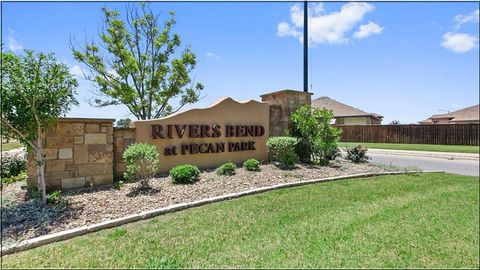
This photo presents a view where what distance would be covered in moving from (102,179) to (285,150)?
16.2 feet

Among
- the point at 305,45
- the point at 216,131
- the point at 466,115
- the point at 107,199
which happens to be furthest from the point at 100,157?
the point at 466,115

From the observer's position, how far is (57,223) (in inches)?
157

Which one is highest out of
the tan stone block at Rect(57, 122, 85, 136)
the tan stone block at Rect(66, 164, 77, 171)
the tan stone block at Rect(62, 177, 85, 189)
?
the tan stone block at Rect(57, 122, 85, 136)

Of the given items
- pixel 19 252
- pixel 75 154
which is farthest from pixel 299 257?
pixel 75 154

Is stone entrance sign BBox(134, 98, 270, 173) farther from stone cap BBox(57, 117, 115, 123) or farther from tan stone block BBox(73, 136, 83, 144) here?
tan stone block BBox(73, 136, 83, 144)

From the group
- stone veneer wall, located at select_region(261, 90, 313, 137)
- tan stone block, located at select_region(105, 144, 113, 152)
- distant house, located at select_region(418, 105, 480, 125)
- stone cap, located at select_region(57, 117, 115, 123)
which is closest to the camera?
stone cap, located at select_region(57, 117, 115, 123)

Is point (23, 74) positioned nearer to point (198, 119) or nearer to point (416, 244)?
point (198, 119)

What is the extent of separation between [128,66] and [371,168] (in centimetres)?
1016

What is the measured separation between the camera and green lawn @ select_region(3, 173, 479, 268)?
117 inches

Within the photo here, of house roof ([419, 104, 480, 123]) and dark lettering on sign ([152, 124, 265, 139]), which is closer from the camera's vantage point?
dark lettering on sign ([152, 124, 265, 139])

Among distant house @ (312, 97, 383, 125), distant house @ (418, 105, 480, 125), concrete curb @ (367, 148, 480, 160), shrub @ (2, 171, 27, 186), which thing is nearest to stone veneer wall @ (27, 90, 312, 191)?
shrub @ (2, 171, 27, 186)

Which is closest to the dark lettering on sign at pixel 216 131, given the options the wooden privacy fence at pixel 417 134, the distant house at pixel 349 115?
the wooden privacy fence at pixel 417 134

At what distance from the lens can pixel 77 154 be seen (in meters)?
5.85

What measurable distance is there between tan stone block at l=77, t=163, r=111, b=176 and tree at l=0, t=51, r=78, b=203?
3.21ft
